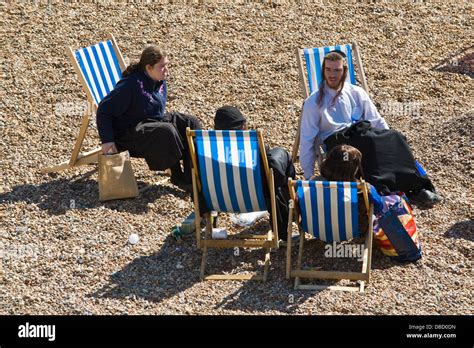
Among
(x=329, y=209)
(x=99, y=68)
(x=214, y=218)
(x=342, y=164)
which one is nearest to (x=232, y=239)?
(x=214, y=218)

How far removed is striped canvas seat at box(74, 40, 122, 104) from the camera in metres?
7.90

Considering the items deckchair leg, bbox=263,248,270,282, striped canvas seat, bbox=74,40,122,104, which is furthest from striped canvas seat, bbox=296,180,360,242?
striped canvas seat, bbox=74,40,122,104

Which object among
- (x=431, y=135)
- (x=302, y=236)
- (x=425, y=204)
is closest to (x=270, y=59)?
(x=431, y=135)

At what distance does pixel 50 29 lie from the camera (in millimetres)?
10109

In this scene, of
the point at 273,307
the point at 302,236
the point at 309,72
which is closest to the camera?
the point at 273,307

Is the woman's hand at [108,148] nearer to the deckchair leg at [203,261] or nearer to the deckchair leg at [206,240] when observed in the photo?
the deckchair leg at [206,240]

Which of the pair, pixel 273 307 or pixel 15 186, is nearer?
pixel 273 307

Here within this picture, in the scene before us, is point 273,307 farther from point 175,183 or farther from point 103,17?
point 103,17

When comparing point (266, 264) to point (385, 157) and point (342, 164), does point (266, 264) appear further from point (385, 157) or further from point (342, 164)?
point (385, 157)

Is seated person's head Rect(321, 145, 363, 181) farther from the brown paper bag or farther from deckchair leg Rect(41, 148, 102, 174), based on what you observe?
deckchair leg Rect(41, 148, 102, 174)

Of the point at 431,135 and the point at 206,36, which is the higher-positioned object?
the point at 206,36

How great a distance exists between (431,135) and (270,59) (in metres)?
2.12

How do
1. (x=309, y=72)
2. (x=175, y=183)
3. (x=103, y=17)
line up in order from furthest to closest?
1. (x=103, y=17)
2. (x=309, y=72)
3. (x=175, y=183)

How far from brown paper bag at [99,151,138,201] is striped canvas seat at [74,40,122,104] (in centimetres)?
76
